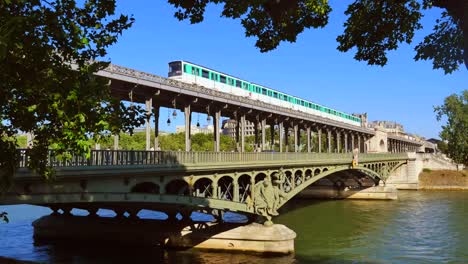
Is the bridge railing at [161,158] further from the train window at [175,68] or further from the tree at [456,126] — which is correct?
the tree at [456,126]

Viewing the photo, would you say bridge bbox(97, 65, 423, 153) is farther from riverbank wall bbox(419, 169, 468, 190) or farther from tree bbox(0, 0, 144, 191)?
riverbank wall bbox(419, 169, 468, 190)

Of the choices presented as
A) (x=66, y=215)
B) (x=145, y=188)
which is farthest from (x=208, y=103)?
(x=66, y=215)

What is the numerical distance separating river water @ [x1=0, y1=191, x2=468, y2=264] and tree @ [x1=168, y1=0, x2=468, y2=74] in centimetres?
1901

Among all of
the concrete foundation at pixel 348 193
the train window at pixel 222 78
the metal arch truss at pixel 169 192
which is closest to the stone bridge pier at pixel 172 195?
the metal arch truss at pixel 169 192

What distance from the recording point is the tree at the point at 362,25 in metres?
10.1

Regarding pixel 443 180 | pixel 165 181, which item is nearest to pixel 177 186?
pixel 165 181

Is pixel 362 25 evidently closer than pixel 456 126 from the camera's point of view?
Yes

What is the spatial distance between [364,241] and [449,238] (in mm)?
6934

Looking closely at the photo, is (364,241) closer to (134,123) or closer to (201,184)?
(201,184)

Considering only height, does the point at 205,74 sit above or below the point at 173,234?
above

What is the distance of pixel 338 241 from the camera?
34.8 m

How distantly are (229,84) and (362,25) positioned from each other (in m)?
33.6

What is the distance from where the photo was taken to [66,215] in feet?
113

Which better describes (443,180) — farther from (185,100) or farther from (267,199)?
(185,100)
